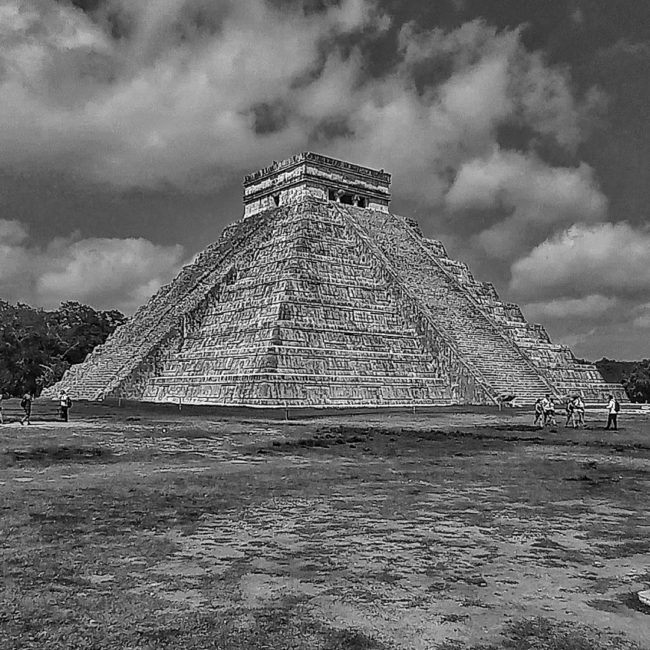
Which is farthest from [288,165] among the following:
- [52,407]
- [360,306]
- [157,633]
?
[157,633]

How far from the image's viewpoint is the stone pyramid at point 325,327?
22391mm

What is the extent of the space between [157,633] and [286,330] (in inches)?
742

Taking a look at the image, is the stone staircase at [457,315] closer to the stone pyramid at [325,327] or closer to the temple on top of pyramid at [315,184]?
the stone pyramid at [325,327]

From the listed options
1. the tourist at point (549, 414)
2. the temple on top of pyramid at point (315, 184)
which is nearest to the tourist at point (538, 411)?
the tourist at point (549, 414)

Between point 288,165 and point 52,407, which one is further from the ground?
point 288,165

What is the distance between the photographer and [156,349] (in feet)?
86.4

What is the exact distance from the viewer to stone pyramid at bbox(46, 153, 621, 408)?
22.4 m

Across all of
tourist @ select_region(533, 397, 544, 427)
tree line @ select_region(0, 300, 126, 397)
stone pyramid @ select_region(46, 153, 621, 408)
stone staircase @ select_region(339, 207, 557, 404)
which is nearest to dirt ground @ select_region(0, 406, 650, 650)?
tourist @ select_region(533, 397, 544, 427)

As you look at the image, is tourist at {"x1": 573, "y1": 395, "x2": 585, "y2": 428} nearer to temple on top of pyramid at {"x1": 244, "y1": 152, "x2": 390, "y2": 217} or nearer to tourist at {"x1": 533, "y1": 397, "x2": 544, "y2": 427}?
tourist at {"x1": 533, "y1": 397, "x2": 544, "y2": 427}

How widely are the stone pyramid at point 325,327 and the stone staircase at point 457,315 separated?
73 mm

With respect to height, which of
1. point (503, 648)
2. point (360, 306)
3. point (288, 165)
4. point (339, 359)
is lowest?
point (503, 648)

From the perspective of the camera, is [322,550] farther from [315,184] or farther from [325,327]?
[315,184]

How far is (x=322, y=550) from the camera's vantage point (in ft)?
17.5

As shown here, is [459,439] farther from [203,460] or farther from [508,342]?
[508,342]
